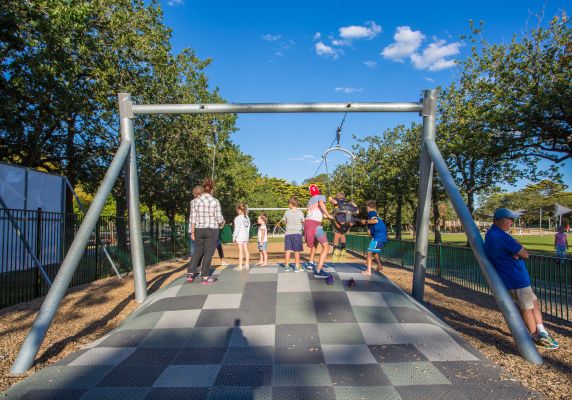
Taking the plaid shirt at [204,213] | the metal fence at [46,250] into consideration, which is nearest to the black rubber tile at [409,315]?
the plaid shirt at [204,213]

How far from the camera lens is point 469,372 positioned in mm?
3953

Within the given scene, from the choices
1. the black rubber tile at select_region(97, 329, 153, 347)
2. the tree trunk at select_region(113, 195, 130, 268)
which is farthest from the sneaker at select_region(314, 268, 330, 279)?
the tree trunk at select_region(113, 195, 130, 268)

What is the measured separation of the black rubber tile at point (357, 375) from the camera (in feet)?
12.1

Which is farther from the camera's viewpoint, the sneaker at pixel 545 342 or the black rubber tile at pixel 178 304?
the black rubber tile at pixel 178 304

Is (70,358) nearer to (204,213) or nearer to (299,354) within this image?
(299,354)

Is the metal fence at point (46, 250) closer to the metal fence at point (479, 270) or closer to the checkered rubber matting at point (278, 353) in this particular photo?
the checkered rubber matting at point (278, 353)

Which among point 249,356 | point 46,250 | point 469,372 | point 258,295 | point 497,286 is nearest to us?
point 469,372

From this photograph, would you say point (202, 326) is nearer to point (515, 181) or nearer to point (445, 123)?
point (445, 123)

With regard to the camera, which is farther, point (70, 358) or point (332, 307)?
point (332, 307)

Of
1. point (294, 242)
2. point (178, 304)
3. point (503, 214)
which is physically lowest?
point (178, 304)

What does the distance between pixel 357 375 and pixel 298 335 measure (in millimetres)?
1153

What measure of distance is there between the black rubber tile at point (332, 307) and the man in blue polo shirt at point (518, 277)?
2.05 m

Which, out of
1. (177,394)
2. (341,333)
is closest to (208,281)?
(341,333)

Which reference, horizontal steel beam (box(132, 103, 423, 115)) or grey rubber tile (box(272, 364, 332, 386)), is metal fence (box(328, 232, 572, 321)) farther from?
grey rubber tile (box(272, 364, 332, 386))
